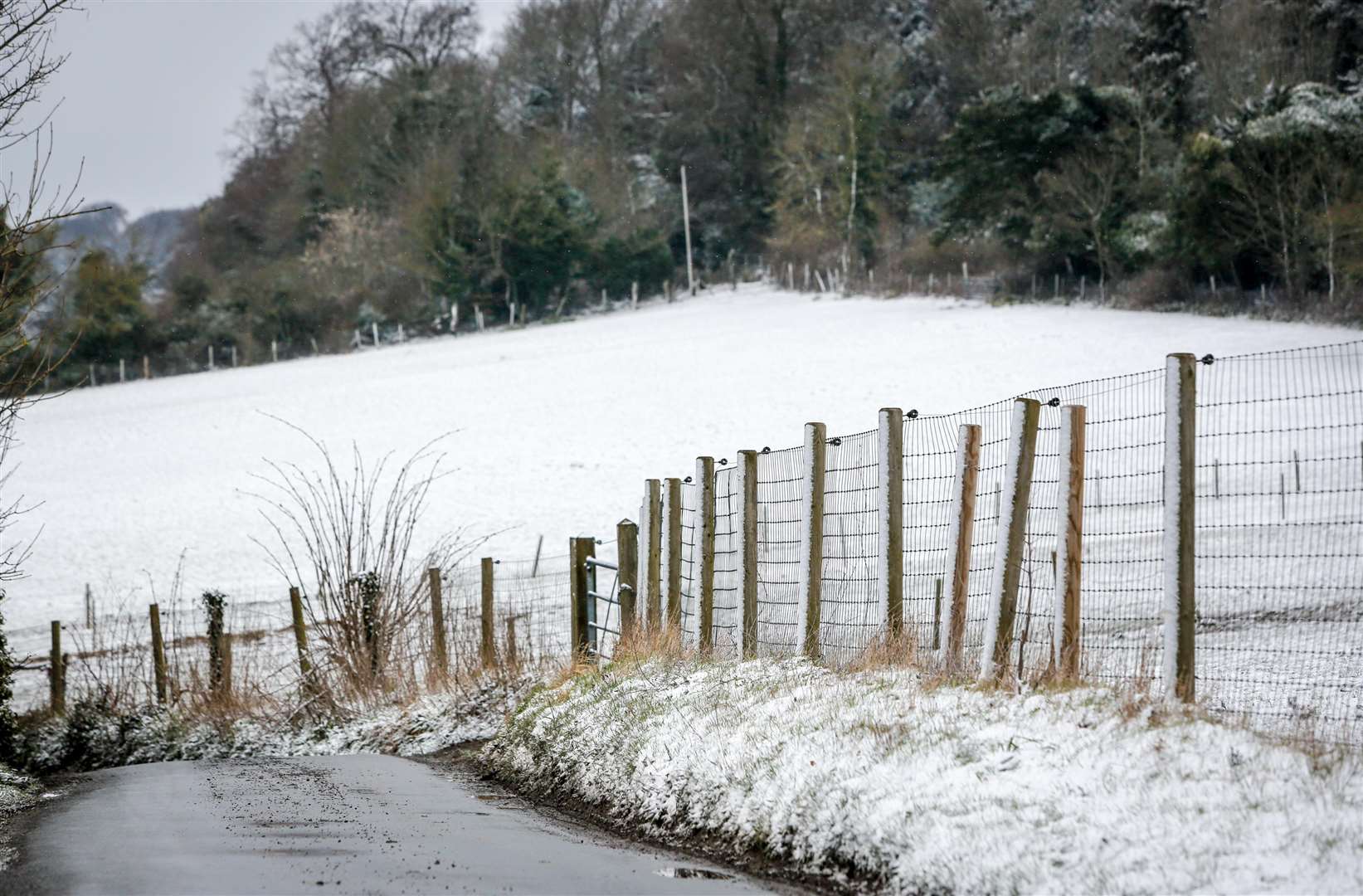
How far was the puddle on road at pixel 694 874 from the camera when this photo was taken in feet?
17.4

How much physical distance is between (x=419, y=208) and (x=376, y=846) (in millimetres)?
57187

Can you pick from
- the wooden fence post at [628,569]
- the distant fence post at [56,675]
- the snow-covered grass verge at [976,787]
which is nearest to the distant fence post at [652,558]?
the wooden fence post at [628,569]

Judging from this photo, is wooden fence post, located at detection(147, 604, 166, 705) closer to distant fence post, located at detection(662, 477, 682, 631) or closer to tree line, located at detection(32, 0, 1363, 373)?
distant fence post, located at detection(662, 477, 682, 631)

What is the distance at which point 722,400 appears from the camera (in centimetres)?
3684

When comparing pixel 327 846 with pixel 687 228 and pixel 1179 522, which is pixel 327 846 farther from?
pixel 687 228

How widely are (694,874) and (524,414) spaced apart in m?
33.6

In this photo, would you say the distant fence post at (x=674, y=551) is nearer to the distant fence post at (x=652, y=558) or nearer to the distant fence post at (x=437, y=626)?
the distant fence post at (x=652, y=558)

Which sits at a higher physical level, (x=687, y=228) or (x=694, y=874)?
(x=687, y=228)

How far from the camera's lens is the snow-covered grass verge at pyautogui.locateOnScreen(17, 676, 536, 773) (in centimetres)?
1051

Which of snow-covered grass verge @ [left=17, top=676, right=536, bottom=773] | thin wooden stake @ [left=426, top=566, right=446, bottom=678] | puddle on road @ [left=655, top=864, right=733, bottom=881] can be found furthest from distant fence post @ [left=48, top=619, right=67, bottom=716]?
puddle on road @ [left=655, top=864, right=733, bottom=881]

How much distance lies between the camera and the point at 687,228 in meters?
68.6

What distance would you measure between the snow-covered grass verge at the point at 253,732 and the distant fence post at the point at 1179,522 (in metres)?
5.90

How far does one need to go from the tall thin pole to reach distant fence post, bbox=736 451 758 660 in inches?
2325

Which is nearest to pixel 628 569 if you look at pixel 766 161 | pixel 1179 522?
pixel 1179 522
